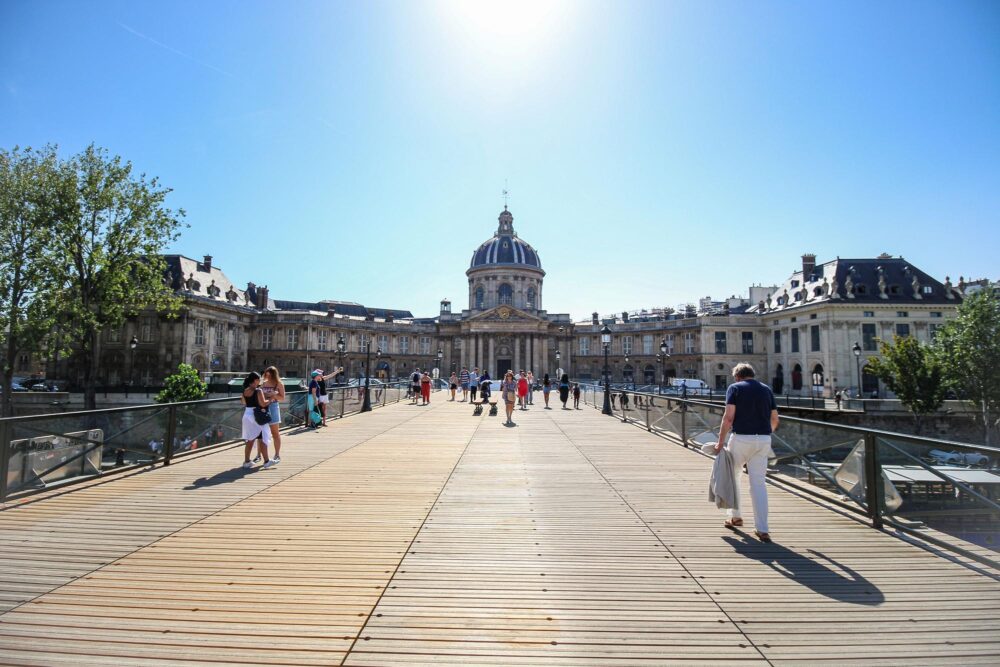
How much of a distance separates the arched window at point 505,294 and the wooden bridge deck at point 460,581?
7418 cm

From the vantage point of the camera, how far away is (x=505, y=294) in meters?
82.8

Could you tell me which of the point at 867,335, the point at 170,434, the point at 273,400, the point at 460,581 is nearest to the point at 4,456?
the point at 170,434

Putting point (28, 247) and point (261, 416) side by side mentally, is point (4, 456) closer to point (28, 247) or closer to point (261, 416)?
point (261, 416)

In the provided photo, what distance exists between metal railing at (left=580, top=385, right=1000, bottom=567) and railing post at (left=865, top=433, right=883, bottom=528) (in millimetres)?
11

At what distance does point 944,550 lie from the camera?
568 centimetres

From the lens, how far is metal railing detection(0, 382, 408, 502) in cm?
733

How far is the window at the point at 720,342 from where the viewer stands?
66938mm

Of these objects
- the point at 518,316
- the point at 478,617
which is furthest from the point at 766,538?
the point at 518,316

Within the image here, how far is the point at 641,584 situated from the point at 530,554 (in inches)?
46.4

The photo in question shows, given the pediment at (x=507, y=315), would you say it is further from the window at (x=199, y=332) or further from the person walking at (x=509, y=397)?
the person walking at (x=509, y=397)

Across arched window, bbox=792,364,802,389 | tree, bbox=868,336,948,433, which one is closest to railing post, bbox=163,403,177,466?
tree, bbox=868,336,948,433

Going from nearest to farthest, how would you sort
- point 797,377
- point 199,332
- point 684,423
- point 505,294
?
point 684,423, point 199,332, point 797,377, point 505,294

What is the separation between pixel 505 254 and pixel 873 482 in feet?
257

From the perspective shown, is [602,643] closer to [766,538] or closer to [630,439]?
[766,538]
